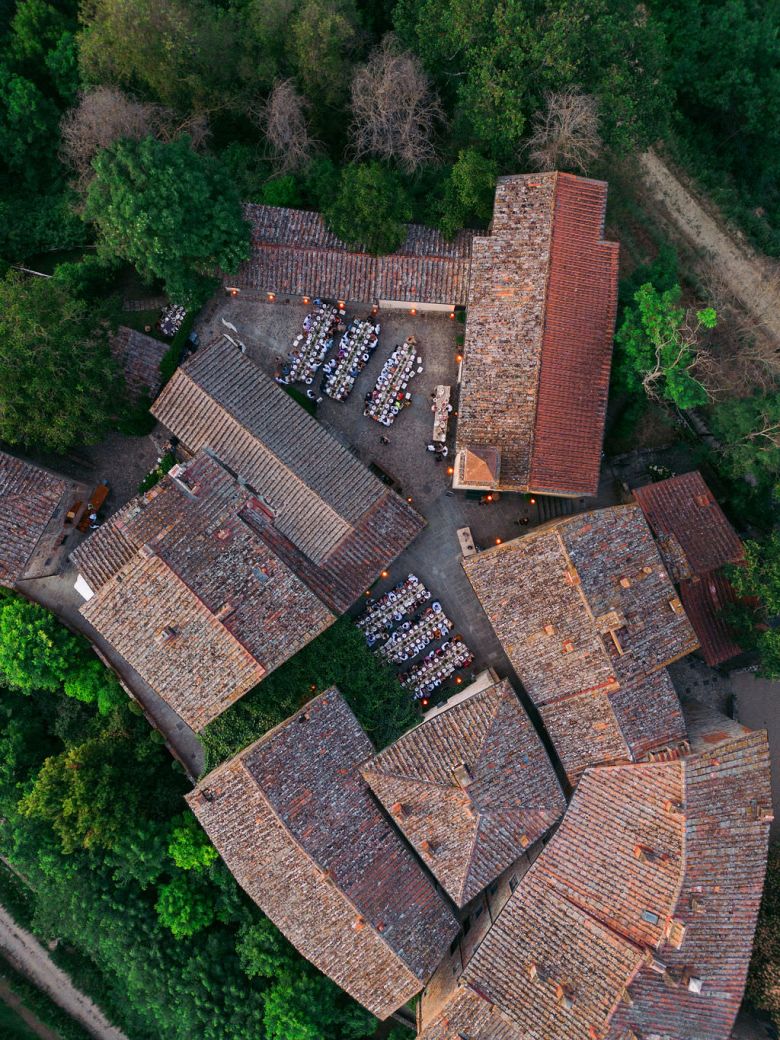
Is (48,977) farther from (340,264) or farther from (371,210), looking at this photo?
(371,210)

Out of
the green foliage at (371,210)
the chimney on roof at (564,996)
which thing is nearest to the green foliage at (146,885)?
the chimney on roof at (564,996)

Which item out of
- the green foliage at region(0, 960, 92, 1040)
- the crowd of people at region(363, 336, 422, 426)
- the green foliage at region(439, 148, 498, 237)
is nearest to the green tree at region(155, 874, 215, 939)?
the green foliage at region(0, 960, 92, 1040)

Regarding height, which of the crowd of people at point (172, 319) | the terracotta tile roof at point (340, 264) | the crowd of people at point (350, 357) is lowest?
the crowd of people at point (350, 357)

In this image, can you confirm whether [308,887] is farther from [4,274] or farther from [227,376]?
[4,274]

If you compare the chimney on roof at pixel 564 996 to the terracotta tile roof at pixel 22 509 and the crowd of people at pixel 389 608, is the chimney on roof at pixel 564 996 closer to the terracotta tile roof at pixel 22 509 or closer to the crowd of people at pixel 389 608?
the crowd of people at pixel 389 608

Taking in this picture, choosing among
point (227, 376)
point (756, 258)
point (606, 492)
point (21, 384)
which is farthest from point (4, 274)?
point (756, 258)

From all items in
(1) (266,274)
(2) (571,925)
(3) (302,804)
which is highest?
(1) (266,274)
